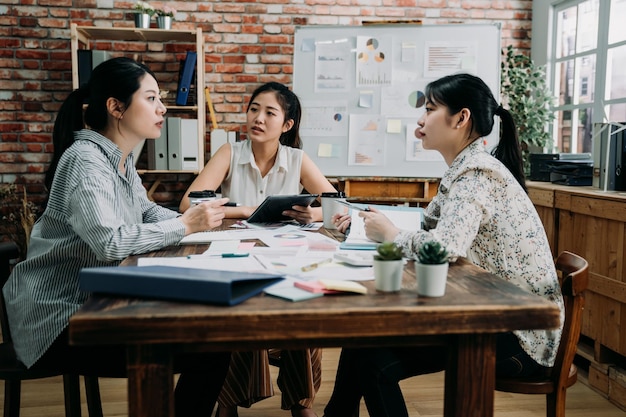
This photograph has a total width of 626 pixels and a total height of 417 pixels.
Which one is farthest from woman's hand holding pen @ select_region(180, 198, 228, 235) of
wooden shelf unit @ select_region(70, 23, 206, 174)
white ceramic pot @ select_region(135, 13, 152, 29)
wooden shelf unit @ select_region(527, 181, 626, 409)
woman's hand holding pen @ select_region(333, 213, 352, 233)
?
white ceramic pot @ select_region(135, 13, 152, 29)

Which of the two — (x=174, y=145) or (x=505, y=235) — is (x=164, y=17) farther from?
(x=505, y=235)

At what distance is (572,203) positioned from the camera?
281cm

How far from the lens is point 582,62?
3.86m

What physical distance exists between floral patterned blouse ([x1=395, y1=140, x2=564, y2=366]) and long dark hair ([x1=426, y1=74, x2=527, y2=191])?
7.6 inches

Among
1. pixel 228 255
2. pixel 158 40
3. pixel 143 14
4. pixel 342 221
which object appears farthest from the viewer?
pixel 158 40

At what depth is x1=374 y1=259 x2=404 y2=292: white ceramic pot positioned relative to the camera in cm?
107

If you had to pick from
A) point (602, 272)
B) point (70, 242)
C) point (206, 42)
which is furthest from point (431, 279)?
point (206, 42)

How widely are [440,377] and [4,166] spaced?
3.27m

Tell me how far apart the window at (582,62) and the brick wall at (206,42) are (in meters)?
0.26

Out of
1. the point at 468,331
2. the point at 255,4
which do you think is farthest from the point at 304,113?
the point at 468,331

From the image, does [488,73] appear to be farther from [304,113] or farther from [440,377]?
[440,377]

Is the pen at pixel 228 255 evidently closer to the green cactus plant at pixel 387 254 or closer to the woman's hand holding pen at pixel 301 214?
the green cactus plant at pixel 387 254

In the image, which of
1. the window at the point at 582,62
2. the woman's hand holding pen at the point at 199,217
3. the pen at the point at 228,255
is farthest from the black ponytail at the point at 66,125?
the window at the point at 582,62

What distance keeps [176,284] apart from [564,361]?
989 millimetres
